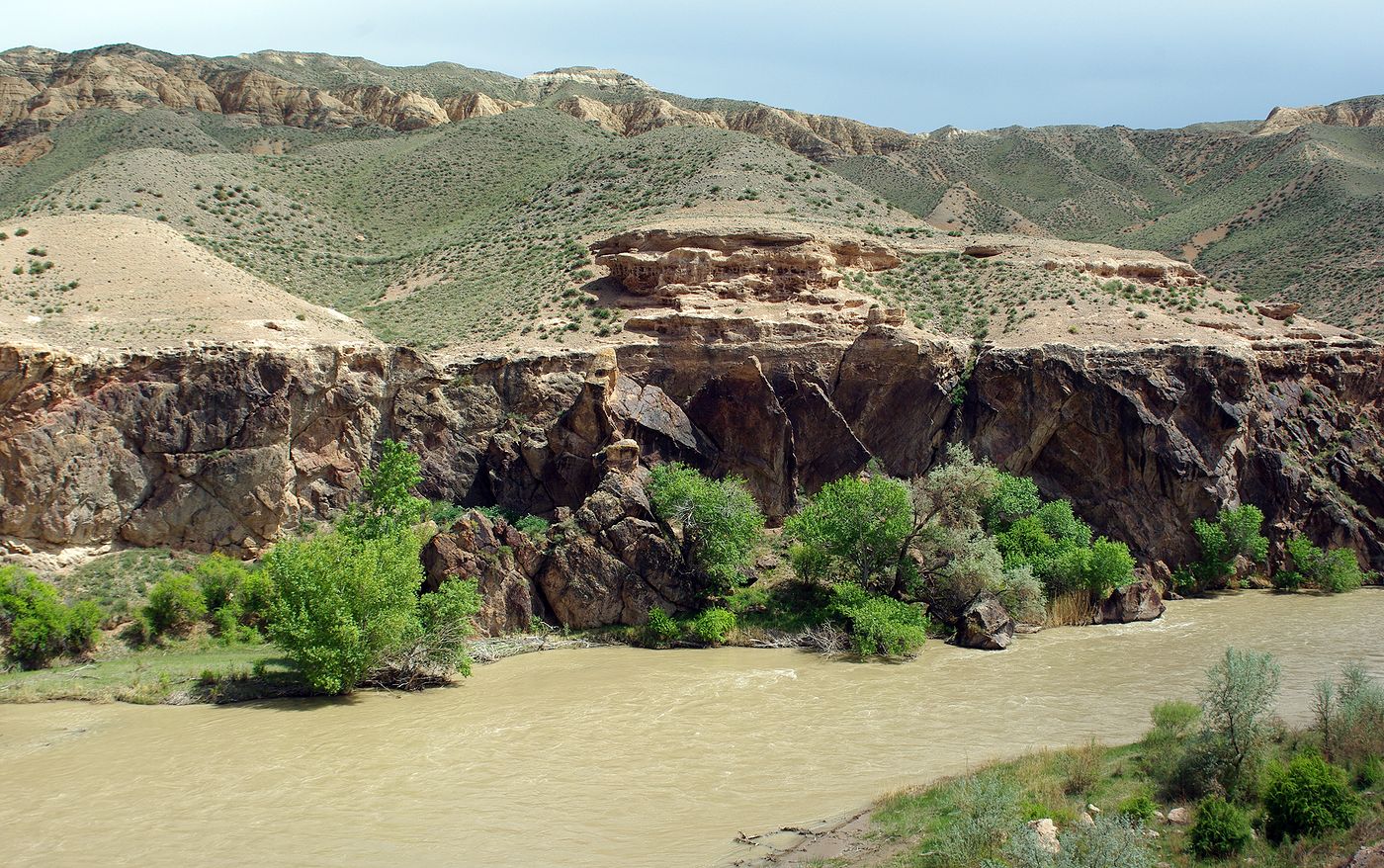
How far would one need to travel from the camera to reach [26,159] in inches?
2596

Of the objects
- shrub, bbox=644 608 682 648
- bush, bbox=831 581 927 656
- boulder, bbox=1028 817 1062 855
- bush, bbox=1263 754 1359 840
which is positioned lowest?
shrub, bbox=644 608 682 648

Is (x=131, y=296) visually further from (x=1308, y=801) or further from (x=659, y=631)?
(x=1308, y=801)

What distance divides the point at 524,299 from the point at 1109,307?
25.3m

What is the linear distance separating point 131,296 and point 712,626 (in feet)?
75.4

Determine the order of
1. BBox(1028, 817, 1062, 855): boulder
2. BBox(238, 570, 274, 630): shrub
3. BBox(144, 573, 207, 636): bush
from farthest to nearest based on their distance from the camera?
1. BBox(238, 570, 274, 630): shrub
2. BBox(144, 573, 207, 636): bush
3. BBox(1028, 817, 1062, 855): boulder

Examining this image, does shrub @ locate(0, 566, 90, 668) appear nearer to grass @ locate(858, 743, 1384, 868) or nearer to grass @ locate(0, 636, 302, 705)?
grass @ locate(0, 636, 302, 705)

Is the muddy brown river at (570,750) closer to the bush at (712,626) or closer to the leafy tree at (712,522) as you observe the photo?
the bush at (712,626)

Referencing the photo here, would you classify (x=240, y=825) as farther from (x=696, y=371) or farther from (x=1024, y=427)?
(x=1024, y=427)

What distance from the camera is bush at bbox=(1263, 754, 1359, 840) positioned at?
469 inches

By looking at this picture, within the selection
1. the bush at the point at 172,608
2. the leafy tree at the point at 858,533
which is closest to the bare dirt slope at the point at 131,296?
the bush at the point at 172,608

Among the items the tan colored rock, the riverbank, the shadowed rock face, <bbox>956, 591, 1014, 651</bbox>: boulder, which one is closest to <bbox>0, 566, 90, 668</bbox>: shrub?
the shadowed rock face

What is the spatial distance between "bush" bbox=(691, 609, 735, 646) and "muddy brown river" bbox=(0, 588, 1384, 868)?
61cm

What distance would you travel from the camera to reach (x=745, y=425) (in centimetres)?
3575

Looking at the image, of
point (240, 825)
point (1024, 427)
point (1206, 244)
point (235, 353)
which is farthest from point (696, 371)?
point (1206, 244)
